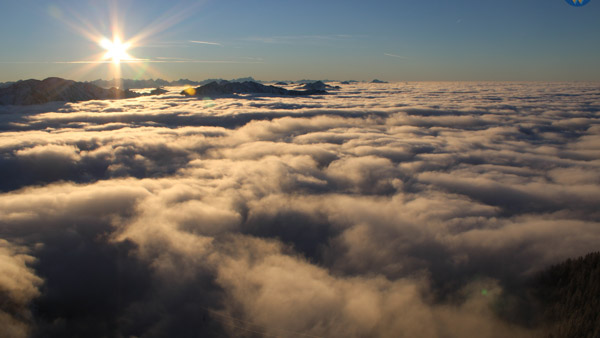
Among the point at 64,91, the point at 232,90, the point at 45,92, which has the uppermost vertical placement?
the point at 232,90

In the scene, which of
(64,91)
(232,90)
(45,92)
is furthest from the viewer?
(232,90)

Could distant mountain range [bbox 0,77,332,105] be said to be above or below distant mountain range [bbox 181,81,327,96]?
below

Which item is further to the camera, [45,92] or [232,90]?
[232,90]

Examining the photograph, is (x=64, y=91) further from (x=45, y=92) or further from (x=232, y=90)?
(x=232, y=90)

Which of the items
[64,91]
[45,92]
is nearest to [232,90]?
[64,91]

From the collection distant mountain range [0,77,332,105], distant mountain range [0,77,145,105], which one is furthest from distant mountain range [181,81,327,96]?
distant mountain range [0,77,145,105]

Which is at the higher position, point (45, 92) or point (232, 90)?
point (232, 90)

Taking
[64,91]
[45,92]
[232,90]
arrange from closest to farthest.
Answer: [45,92]
[64,91]
[232,90]

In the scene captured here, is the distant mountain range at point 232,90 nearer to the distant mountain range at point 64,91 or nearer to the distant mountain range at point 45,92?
the distant mountain range at point 64,91

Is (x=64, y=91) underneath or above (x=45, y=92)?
above

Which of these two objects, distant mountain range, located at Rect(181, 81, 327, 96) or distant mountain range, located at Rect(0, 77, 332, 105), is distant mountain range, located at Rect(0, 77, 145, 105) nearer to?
distant mountain range, located at Rect(0, 77, 332, 105)

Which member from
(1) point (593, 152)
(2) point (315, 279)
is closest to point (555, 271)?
(2) point (315, 279)

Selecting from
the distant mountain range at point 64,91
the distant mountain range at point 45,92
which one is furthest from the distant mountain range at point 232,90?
the distant mountain range at point 45,92
